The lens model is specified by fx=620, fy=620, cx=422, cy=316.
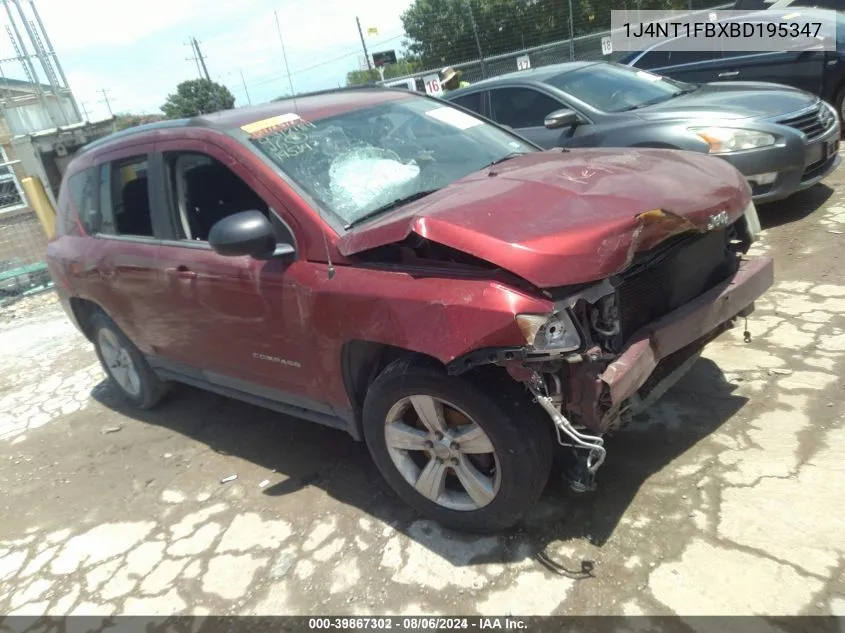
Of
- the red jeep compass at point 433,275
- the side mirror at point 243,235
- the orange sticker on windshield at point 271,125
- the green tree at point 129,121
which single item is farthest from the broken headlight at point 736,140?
the green tree at point 129,121

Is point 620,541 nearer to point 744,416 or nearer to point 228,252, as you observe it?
point 744,416

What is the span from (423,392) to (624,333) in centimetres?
83

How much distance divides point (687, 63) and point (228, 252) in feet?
23.8

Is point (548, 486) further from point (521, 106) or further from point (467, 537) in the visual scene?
point (521, 106)

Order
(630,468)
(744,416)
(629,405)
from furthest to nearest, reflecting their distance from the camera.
Answer: (744,416)
(630,468)
(629,405)

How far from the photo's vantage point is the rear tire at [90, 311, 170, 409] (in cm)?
441

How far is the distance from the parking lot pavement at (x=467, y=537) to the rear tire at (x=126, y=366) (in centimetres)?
24

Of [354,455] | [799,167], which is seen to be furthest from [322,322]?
[799,167]

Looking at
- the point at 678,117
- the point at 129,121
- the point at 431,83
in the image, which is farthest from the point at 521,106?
the point at 129,121

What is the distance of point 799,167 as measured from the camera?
5.09m

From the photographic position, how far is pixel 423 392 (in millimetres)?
2457

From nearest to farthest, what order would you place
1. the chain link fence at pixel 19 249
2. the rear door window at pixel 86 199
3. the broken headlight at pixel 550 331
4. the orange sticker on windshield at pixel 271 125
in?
the broken headlight at pixel 550 331, the orange sticker on windshield at pixel 271 125, the rear door window at pixel 86 199, the chain link fence at pixel 19 249

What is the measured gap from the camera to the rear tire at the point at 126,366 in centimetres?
441

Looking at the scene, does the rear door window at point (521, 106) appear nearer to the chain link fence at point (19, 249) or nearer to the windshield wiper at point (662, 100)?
the windshield wiper at point (662, 100)
